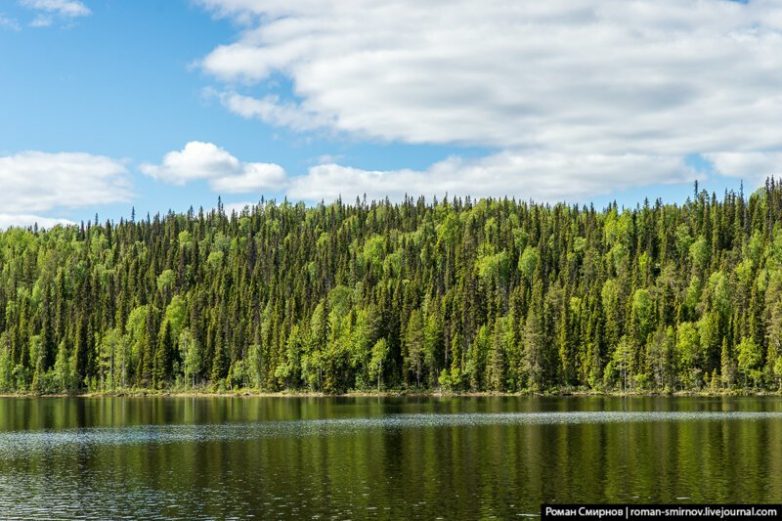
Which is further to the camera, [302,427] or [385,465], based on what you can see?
[302,427]

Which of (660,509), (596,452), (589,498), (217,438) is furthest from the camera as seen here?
(217,438)

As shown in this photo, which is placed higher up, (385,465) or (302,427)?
(385,465)

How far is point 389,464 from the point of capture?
67938 millimetres

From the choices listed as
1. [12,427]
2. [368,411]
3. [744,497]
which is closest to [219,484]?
[744,497]

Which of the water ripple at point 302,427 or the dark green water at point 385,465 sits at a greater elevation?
the dark green water at point 385,465

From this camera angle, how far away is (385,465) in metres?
67.4

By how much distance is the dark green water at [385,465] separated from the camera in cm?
5150

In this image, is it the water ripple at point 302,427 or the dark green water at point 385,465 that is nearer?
the dark green water at point 385,465

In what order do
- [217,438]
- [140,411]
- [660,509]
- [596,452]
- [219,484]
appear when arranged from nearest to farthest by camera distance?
[660,509] → [219,484] → [596,452] → [217,438] → [140,411]

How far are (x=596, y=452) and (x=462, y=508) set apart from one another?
1031 inches

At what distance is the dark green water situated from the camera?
5150 cm

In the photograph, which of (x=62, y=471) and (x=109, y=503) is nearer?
(x=109, y=503)

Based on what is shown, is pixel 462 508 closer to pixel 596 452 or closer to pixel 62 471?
pixel 596 452

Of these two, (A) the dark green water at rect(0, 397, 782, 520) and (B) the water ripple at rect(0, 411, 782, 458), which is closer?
(A) the dark green water at rect(0, 397, 782, 520)
